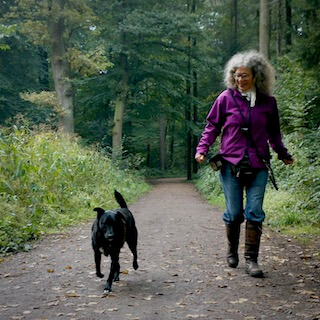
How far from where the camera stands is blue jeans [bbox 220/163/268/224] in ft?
14.1

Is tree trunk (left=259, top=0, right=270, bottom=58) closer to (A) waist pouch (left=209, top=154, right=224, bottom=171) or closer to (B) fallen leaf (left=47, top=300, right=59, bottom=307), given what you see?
(A) waist pouch (left=209, top=154, right=224, bottom=171)

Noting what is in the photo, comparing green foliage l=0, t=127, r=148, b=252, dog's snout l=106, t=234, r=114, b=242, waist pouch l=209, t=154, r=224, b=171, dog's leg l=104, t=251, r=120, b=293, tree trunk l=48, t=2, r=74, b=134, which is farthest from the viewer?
tree trunk l=48, t=2, r=74, b=134

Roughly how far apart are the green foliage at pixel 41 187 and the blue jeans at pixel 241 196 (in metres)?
3.34

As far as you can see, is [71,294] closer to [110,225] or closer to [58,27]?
[110,225]

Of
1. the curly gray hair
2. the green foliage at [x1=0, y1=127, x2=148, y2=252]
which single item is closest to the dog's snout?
the curly gray hair

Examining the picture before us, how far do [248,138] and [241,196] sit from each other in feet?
2.04

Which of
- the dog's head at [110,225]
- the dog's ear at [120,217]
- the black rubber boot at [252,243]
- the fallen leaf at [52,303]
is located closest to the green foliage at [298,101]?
the black rubber boot at [252,243]

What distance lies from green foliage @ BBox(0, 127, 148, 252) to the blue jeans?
10.9 feet

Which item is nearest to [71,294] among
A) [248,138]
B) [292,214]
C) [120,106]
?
[248,138]

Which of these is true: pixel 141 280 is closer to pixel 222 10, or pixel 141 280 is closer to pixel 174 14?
pixel 174 14

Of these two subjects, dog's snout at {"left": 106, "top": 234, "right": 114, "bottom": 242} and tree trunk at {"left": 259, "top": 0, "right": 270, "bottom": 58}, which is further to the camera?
tree trunk at {"left": 259, "top": 0, "right": 270, "bottom": 58}

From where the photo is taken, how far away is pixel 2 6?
22.4 metres

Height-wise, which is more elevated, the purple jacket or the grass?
the purple jacket

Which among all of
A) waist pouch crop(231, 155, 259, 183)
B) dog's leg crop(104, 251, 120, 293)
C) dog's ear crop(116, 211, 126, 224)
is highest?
waist pouch crop(231, 155, 259, 183)
